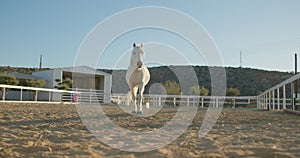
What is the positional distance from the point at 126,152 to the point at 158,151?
0.28 meters

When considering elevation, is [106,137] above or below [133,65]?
below

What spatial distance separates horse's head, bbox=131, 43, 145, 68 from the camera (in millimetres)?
6235

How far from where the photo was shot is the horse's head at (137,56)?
20.5ft

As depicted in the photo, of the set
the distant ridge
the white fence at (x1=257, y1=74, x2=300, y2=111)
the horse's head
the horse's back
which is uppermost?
the distant ridge

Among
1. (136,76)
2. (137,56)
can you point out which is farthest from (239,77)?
(137,56)

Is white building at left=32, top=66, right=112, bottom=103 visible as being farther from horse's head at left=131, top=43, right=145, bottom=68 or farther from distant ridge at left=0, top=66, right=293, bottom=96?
horse's head at left=131, top=43, right=145, bottom=68

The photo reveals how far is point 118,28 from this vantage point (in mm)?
6977

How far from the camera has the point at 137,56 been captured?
634 cm

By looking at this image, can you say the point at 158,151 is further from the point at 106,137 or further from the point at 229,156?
the point at 106,137

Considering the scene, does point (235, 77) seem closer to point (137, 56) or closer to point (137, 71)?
point (137, 71)

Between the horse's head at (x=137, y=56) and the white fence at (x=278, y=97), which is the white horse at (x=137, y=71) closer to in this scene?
the horse's head at (x=137, y=56)

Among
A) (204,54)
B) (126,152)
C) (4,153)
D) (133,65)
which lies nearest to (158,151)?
(126,152)

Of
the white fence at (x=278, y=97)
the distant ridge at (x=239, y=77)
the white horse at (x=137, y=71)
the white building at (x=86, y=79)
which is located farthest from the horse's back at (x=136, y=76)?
the distant ridge at (x=239, y=77)

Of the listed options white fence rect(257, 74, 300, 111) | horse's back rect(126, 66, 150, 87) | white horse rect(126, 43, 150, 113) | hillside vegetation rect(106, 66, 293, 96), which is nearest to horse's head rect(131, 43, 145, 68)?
white horse rect(126, 43, 150, 113)
